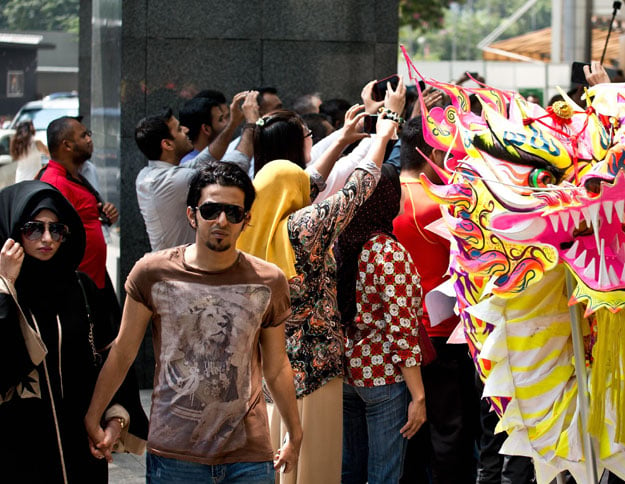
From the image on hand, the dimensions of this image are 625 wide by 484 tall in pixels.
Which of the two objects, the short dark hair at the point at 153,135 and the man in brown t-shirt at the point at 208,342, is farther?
the short dark hair at the point at 153,135

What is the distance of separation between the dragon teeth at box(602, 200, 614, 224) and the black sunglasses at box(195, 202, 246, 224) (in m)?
1.43

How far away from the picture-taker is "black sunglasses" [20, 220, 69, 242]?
426 cm

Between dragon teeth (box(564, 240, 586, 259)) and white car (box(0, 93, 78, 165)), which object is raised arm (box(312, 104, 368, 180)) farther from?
white car (box(0, 93, 78, 165))

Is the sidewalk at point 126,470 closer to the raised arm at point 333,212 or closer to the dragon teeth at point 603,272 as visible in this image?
the raised arm at point 333,212

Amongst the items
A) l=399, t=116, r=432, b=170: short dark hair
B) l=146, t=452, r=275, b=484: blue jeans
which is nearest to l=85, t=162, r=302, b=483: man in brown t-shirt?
l=146, t=452, r=275, b=484: blue jeans

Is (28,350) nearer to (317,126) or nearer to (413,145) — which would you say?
(413,145)

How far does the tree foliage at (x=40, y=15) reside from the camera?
873cm

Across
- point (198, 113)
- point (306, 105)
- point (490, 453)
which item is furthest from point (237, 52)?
point (490, 453)

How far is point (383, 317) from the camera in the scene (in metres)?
5.27

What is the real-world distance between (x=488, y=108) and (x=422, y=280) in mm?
1099

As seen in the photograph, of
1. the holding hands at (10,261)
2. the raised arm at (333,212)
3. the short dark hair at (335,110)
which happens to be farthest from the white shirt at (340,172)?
the short dark hair at (335,110)

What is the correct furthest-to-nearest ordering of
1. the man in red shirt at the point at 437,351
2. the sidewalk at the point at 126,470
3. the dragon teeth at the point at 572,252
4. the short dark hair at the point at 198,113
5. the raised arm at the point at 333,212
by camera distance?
1. the short dark hair at the point at 198,113
2. the sidewalk at the point at 126,470
3. the man in red shirt at the point at 437,351
4. the raised arm at the point at 333,212
5. the dragon teeth at the point at 572,252

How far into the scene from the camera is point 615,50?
25453 millimetres

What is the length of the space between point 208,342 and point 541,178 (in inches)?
61.5
